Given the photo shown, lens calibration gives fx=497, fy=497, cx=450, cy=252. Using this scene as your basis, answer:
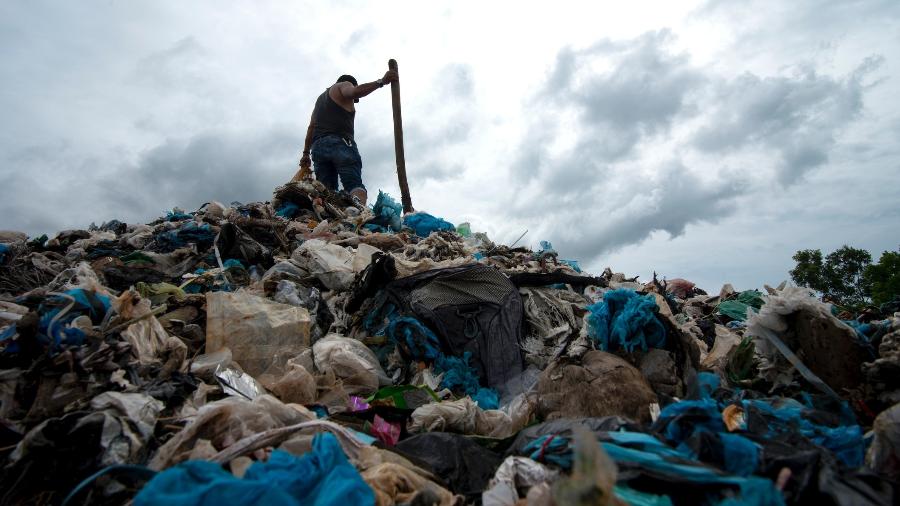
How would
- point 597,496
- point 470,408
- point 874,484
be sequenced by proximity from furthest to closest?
point 470,408
point 874,484
point 597,496

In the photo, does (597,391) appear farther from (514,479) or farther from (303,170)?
(303,170)

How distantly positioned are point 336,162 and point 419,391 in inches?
218

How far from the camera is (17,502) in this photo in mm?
1675

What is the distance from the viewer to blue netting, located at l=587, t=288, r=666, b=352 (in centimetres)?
303

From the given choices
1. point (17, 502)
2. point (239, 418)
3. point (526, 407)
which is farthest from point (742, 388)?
point (17, 502)

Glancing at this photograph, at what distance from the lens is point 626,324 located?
3.03 metres

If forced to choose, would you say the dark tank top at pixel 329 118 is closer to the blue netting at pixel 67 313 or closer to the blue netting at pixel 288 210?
the blue netting at pixel 288 210

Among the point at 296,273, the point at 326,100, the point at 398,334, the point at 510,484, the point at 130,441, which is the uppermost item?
the point at 326,100

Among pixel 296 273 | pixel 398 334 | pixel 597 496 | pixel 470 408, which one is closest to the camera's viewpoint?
pixel 597 496

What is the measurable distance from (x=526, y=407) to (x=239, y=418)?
1.54m

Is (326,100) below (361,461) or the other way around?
the other way around

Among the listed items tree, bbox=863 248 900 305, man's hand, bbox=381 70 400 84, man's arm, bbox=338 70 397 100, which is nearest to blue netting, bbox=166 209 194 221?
man's arm, bbox=338 70 397 100

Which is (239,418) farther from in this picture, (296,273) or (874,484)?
(296,273)

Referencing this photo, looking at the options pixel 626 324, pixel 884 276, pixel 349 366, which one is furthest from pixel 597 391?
pixel 884 276
